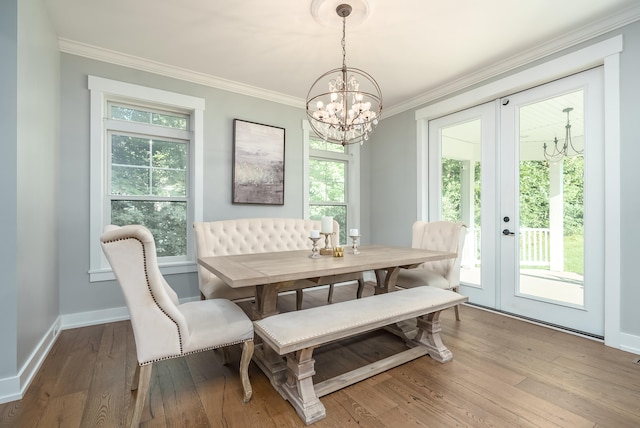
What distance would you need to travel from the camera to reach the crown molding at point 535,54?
227 cm

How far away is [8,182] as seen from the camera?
1.65 meters

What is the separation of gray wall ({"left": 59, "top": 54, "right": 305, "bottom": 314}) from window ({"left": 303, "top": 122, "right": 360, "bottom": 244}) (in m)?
0.69

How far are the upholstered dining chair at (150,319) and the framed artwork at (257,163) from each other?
216 centimetres

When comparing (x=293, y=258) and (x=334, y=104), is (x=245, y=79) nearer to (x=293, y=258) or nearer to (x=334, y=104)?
(x=334, y=104)

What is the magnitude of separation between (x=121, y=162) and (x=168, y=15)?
5.09 ft

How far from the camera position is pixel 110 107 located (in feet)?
9.86

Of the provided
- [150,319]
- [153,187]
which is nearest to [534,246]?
[150,319]

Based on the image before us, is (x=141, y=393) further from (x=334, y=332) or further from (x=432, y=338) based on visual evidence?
(x=432, y=338)

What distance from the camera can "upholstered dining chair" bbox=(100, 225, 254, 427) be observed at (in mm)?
1294

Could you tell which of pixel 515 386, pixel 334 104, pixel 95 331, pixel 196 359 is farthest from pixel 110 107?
pixel 515 386

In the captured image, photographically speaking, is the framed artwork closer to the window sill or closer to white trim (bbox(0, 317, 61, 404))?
the window sill

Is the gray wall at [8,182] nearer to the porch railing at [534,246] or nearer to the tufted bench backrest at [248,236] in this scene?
the tufted bench backrest at [248,236]

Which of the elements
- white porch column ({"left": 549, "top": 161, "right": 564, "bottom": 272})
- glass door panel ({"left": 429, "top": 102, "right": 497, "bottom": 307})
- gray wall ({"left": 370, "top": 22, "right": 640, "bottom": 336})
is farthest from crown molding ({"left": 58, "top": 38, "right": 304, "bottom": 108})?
white porch column ({"left": 549, "top": 161, "right": 564, "bottom": 272})

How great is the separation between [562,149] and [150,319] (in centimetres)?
359
